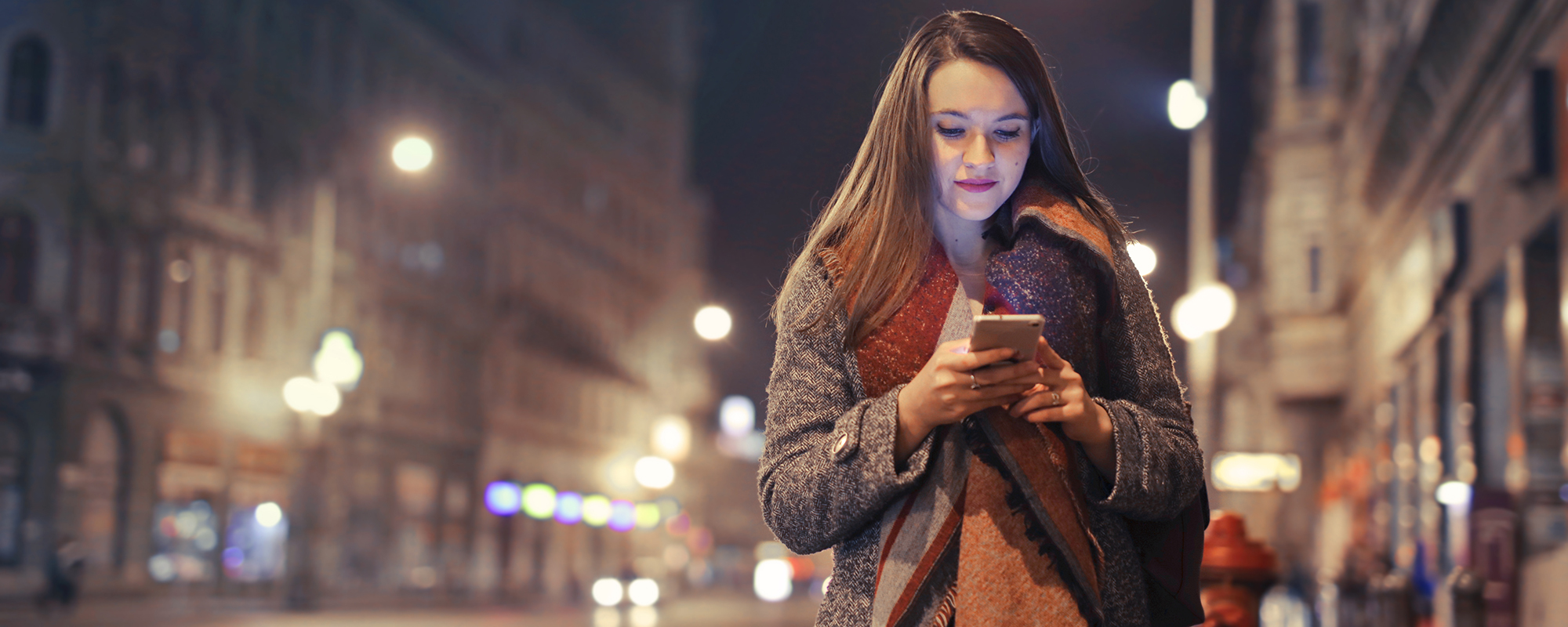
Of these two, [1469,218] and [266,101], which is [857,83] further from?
[266,101]

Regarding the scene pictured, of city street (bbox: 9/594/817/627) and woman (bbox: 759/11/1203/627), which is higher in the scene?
woman (bbox: 759/11/1203/627)

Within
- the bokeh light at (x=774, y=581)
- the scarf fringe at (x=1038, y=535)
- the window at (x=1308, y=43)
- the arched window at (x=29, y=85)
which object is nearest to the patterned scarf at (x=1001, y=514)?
the scarf fringe at (x=1038, y=535)

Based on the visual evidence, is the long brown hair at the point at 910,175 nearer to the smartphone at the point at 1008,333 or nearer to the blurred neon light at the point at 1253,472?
the smartphone at the point at 1008,333

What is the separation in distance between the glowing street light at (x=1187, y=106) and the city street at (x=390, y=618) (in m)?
12.9

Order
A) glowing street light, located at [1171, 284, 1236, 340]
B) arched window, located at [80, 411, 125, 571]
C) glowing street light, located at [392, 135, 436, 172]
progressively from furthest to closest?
1. arched window, located at [80, 411, 125, 571]
2. glowing street light, located at [392, 135, 436, 172]
3. glowing street light, located at [1171, 284, 1236, 340]

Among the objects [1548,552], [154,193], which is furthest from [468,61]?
[1548,552]

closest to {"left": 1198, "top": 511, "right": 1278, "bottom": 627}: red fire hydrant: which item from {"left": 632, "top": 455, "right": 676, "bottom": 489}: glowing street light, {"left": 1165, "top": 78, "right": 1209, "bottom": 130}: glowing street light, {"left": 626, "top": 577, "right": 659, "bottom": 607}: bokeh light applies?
{"left": 1165, "top": 78, "right": 1209, "bottom": 130}: glowing street light

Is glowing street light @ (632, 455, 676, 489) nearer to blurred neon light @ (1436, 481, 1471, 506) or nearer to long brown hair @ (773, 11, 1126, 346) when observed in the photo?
blurred neon light @ (1436, 481, 1471, 506)

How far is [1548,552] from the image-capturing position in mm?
12797

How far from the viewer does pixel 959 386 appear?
2.10 m

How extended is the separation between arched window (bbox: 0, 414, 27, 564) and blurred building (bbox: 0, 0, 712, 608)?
6 cm

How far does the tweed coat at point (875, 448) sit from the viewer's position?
7.30ft

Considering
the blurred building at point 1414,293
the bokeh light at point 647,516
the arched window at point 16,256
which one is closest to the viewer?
the blurred building at point 1414,293

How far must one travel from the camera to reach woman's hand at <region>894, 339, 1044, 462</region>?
6.82ft
